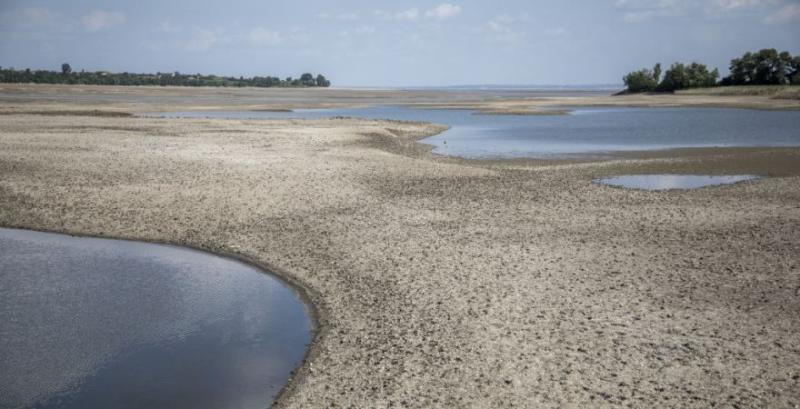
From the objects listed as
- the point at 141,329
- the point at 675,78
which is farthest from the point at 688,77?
the point at 141,329

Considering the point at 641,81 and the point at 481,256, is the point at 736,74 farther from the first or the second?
the point at 481,256

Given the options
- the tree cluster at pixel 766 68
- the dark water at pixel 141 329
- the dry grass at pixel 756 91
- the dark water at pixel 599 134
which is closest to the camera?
the dark water at pixel 141 329

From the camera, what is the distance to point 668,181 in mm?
25328

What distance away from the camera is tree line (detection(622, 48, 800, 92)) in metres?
103

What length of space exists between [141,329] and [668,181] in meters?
20.4

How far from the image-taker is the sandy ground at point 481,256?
8672 millimetres

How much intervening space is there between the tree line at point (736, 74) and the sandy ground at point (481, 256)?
284 ft

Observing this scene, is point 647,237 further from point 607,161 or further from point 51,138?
point 51,138

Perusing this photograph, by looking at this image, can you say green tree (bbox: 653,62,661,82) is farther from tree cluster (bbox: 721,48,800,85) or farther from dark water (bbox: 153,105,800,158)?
dark water (bbox: 153,105,800,158)

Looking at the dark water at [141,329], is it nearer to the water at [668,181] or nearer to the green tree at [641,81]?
the water at [668,181]

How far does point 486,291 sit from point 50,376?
6.90 m

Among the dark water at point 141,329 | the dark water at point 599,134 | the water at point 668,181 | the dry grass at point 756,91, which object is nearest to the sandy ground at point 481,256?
the dark water at point 141,329

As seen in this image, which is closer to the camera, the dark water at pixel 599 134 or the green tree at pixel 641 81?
the dark water at pixel 599 134

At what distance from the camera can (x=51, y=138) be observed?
3073 cm
